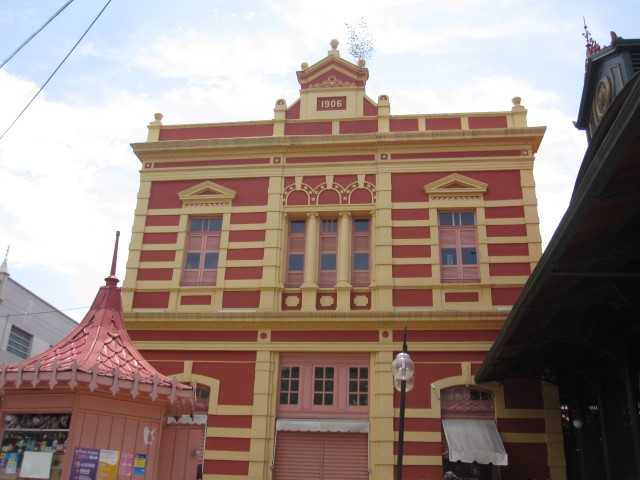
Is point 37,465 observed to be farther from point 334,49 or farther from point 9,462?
point 334,49

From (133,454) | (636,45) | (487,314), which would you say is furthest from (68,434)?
(636,45)

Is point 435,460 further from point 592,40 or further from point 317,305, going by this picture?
point 592,40

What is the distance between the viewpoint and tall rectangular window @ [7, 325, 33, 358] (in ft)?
107

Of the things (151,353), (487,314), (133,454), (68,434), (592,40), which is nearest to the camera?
(68,434)

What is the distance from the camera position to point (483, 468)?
16578 millimetres

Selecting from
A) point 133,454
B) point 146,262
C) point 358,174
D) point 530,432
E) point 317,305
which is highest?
point 358,174

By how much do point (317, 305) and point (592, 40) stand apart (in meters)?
11.6

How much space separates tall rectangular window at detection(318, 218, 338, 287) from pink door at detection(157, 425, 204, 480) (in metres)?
5.36

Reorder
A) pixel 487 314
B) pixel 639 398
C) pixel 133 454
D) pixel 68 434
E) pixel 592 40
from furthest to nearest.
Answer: pixel 592 40, pixel 487 314, pixel 639 398, pixel 133 454, pixel 68 434

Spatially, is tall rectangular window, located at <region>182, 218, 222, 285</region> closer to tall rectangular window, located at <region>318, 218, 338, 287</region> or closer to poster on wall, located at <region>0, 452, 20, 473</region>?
tall rectangular window, located at <region>318, 218, 338, 287</region>

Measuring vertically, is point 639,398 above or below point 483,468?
above

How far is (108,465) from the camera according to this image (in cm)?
1100

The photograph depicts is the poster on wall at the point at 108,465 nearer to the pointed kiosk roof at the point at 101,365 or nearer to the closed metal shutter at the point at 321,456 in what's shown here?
the pointed kiosk roof at the point at 101,365

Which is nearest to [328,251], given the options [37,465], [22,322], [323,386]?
[323,386]
